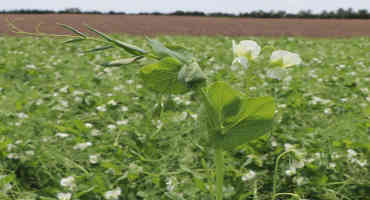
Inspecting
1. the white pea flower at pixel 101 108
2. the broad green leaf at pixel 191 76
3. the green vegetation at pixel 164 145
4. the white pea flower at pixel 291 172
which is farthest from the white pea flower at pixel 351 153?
the white pea flower at pixel 101 108

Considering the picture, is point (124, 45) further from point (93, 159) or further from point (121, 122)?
point (121, 122)

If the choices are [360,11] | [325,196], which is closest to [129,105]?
[325,196]

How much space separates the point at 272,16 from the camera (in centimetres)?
1206

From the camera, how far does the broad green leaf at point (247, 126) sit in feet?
1.78

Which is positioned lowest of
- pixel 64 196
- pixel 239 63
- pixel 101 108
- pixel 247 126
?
pixel 64 196

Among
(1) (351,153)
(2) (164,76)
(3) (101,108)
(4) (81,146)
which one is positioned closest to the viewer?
(2) (164,76)

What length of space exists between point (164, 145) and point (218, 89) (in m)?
1.08

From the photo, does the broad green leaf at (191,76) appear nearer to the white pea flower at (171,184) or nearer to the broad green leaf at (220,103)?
the broad green leaf at (220,103)

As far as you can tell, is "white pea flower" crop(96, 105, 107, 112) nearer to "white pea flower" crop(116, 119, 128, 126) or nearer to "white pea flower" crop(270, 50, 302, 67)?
"white pea flower" crop(116, 119, 128, 126)

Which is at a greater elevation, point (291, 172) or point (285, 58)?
point (285, 58)

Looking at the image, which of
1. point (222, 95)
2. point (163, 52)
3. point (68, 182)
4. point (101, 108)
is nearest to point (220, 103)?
point (222, 95)

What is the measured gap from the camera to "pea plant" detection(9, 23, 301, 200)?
0.50 meters

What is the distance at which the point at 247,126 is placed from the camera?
56cm

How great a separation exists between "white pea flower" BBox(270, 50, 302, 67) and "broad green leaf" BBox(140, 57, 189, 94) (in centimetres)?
15
